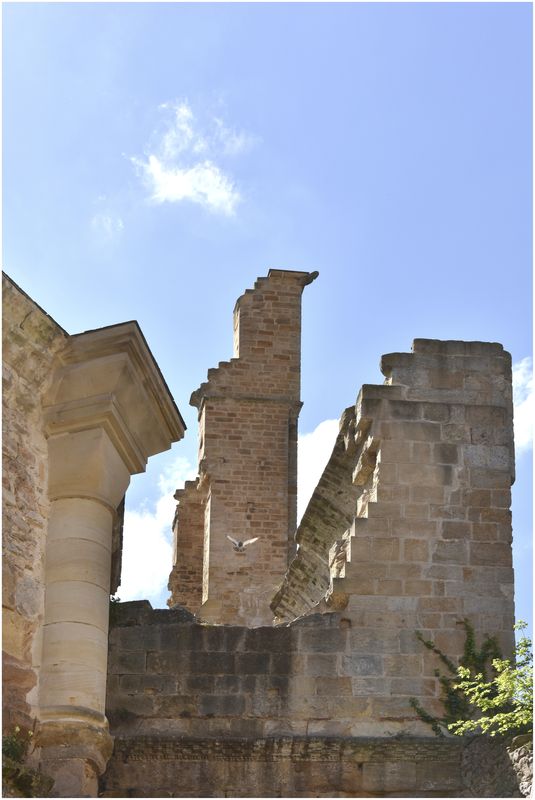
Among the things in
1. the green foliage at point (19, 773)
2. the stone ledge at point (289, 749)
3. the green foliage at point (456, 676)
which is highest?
the green foliage at point (456, 676)

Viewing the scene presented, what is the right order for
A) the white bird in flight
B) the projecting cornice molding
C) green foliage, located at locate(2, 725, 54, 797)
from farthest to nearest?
the white bird in flight
the projecting cornice molding
green foliage, located at locate(2, 725, 54, 797)

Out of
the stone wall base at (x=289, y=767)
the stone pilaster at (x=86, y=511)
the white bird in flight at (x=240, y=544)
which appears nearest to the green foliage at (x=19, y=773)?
the stone pilaster at (x=86, y=511)

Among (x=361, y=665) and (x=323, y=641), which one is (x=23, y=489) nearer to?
(x=323, y=641)

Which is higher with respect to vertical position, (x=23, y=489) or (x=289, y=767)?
(x=23, y=489)

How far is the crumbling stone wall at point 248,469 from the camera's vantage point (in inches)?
961

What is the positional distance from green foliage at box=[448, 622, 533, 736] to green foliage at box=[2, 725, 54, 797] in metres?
3.06

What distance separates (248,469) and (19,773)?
1614 cm

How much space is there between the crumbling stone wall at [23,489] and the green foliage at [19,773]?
0.31 feet

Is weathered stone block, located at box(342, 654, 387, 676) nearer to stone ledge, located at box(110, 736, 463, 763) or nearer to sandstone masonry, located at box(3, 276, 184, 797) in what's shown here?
stone ledge, located at box(110, 736, 463, 763)

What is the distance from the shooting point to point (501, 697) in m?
10.9

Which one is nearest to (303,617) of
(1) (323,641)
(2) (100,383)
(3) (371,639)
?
(1) (323,641)

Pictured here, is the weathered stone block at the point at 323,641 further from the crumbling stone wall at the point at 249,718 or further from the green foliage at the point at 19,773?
the green foliage at the point at 19,773

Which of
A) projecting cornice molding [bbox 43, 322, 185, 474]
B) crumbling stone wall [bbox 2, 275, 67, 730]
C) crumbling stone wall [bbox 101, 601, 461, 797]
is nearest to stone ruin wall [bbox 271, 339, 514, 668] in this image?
crumbling stone wall [bbox 101, 601, 461, 797]

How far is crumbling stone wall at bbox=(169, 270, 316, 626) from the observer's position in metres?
24.4
